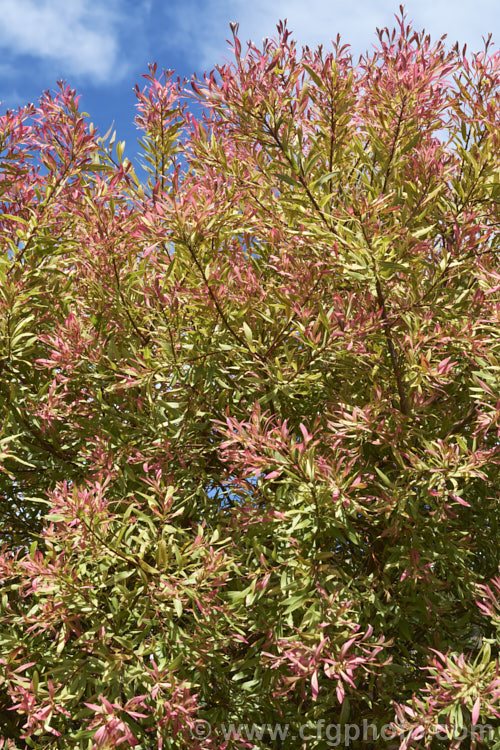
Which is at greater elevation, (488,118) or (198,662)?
(488,118)

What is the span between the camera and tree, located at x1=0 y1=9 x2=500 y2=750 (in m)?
3.05

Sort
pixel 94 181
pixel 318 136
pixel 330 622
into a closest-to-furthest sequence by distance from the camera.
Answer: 1. pixel 330 622
2. pixel 318 136
3. pixel 94 181

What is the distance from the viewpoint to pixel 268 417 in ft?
12.1

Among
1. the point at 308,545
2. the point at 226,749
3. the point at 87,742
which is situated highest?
the point at 308,545

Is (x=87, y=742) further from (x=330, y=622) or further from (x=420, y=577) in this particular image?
(x=420, y=577)

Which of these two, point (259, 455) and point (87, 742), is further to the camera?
point (87, 742)

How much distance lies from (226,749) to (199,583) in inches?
41.0

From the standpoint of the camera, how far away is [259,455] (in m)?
3.05

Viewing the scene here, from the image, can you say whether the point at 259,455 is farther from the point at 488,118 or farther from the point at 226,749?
the point at 488,118

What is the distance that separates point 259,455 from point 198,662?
1065 millimetres

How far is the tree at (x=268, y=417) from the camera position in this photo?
305cm

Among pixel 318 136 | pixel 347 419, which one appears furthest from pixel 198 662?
pixel 318 136

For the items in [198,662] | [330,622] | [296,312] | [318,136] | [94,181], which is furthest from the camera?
[94,181]

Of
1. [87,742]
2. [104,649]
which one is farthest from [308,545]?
[87,742]
